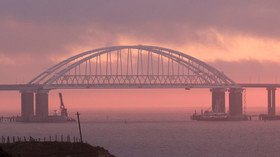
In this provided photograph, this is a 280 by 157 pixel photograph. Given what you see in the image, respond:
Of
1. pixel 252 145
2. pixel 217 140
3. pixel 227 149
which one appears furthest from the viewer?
pixel 217 140

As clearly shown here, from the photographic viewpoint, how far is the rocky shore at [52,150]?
275 ft

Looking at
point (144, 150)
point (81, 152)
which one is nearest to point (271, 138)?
point (144, 150)

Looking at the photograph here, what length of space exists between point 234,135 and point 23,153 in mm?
113563

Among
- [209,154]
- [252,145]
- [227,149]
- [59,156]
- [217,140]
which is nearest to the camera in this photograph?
[59,156]

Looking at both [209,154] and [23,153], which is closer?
[23,153]

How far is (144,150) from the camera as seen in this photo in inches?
5443

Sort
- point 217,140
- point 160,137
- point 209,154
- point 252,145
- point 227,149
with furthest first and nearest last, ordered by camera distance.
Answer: point 160,137 < point 217,140 < point 252,145 < point 227,149 < point 209,154

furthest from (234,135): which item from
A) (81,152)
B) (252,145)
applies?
(81,152)

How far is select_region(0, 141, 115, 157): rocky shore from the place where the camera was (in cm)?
8375

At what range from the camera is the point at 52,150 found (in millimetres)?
85562

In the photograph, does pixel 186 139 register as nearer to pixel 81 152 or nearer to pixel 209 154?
pixel 209 154

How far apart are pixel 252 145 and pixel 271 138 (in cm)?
2651

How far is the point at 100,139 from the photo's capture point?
170 m

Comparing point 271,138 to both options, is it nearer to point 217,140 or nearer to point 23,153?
point 217,140
